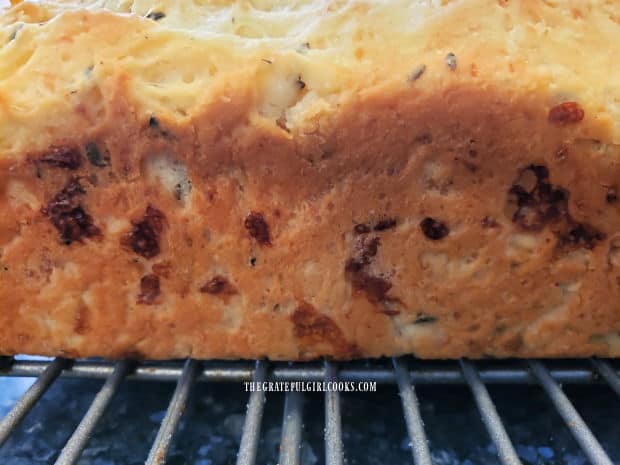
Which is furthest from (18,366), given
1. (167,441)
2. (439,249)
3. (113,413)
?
(439,249)

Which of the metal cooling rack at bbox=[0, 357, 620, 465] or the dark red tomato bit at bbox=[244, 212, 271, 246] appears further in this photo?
the dark red tomato bit at bbox=[244, 212, 271, 246]

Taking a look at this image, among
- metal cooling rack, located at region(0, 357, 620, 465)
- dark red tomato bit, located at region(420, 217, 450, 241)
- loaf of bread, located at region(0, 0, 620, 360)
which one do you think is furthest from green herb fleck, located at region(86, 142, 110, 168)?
dark red tomato bit, located at region(420, 217, 450, 241)

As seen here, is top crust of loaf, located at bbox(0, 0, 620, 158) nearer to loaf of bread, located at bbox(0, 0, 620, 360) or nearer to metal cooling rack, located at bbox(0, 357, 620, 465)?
loaf of bread, located at bbox(0, 0, 620, 360)

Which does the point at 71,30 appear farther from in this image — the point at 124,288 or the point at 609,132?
the point at 609,132

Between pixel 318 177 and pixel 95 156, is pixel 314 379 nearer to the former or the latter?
pixel 318 177

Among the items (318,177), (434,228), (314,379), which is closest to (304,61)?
(318,177)

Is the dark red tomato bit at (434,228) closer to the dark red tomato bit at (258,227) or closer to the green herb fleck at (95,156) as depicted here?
the dark red tomato bit at (258,227)

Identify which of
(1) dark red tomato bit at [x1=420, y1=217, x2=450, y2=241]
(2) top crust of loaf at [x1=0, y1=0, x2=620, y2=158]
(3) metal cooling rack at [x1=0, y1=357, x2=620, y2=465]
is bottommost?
(3) metal cooling rack at [x1=0, y1=357, x2=620, y2=465]

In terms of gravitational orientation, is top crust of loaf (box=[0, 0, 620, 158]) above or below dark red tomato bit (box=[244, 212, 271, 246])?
above
